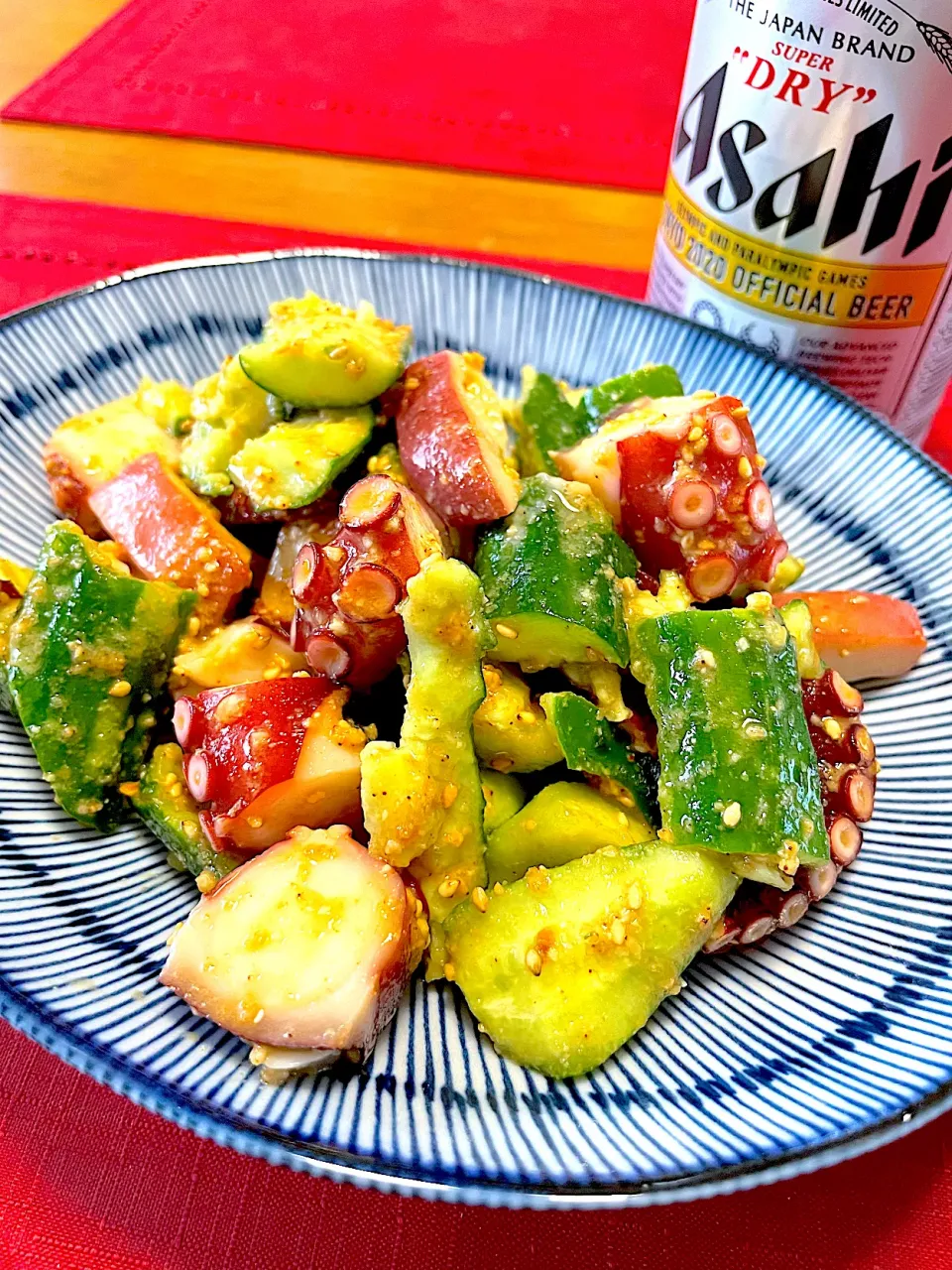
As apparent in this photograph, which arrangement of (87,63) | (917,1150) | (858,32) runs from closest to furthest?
(917,1150), (858,32), (87,63)

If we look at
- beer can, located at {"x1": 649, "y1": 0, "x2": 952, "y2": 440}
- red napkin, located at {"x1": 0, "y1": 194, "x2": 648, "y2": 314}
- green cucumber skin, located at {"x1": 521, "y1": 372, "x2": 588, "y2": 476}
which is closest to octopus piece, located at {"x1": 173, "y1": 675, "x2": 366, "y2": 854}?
green cucumber skin, located at {"x1": 521, "y1": 372, "x2": 588, "y2": 476}

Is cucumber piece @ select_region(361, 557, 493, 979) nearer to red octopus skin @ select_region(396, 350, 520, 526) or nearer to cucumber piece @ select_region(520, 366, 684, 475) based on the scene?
red octopus skin @ select_region(396, 350, 520, 526)

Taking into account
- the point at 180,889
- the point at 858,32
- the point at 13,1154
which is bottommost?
the point at 13,1154

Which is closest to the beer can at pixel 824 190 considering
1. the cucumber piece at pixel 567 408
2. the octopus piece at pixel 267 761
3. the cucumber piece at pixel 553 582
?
the cucumber piece at pixel 567 408

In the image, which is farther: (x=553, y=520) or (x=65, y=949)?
(x=553, y=520)

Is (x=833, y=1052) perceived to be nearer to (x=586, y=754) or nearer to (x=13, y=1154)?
(x=586, y=754)

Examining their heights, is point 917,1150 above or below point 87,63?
below

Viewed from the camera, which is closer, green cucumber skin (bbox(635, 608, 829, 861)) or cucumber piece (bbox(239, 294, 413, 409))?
green cucumber skin (bbox(635, 608, 829, 861))

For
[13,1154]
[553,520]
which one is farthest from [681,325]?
[13,1154]
